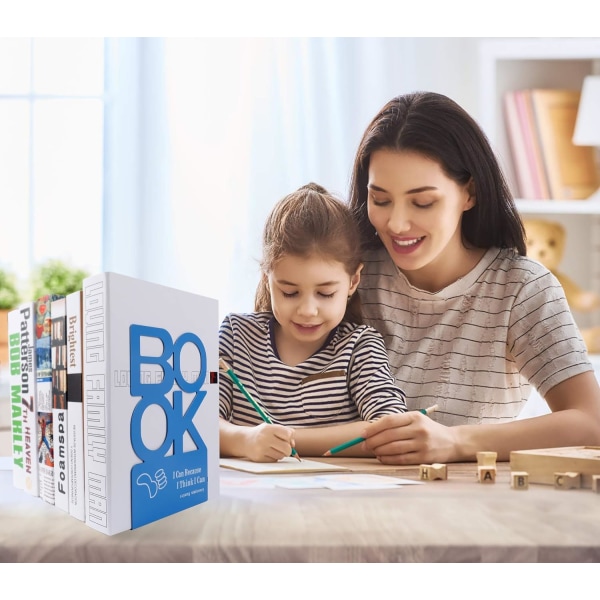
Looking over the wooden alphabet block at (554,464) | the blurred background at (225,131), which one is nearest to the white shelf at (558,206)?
the blurred background at (225,131)

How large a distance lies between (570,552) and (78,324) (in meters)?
0.50

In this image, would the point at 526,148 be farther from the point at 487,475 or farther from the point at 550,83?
the point at 487,475

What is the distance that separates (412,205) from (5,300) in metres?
1.68

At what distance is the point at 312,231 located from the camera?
1.43 meters

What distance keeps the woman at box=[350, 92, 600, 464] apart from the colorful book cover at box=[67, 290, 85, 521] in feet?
2.73

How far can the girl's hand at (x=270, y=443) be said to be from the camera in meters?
1.13

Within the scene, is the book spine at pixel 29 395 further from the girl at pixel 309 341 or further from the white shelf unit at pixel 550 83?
the white shelf unit at pixel 550 83

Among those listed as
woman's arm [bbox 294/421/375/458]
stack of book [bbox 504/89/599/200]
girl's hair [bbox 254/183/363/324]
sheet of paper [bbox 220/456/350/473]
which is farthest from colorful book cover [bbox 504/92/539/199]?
sheet of paper [bbox 220/456/350/473]

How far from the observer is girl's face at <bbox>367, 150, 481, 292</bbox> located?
1501 millimetres

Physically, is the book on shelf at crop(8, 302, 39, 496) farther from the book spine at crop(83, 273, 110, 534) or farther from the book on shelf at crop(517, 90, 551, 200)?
the book on shelf at crop(517, 90, 551, 200)

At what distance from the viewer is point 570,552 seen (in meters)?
0.65

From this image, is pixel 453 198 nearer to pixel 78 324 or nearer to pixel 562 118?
pixel 78 324

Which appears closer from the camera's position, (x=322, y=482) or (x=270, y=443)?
(x=322, y=482)

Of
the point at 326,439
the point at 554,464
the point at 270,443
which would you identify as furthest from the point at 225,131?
the point at 554,464
